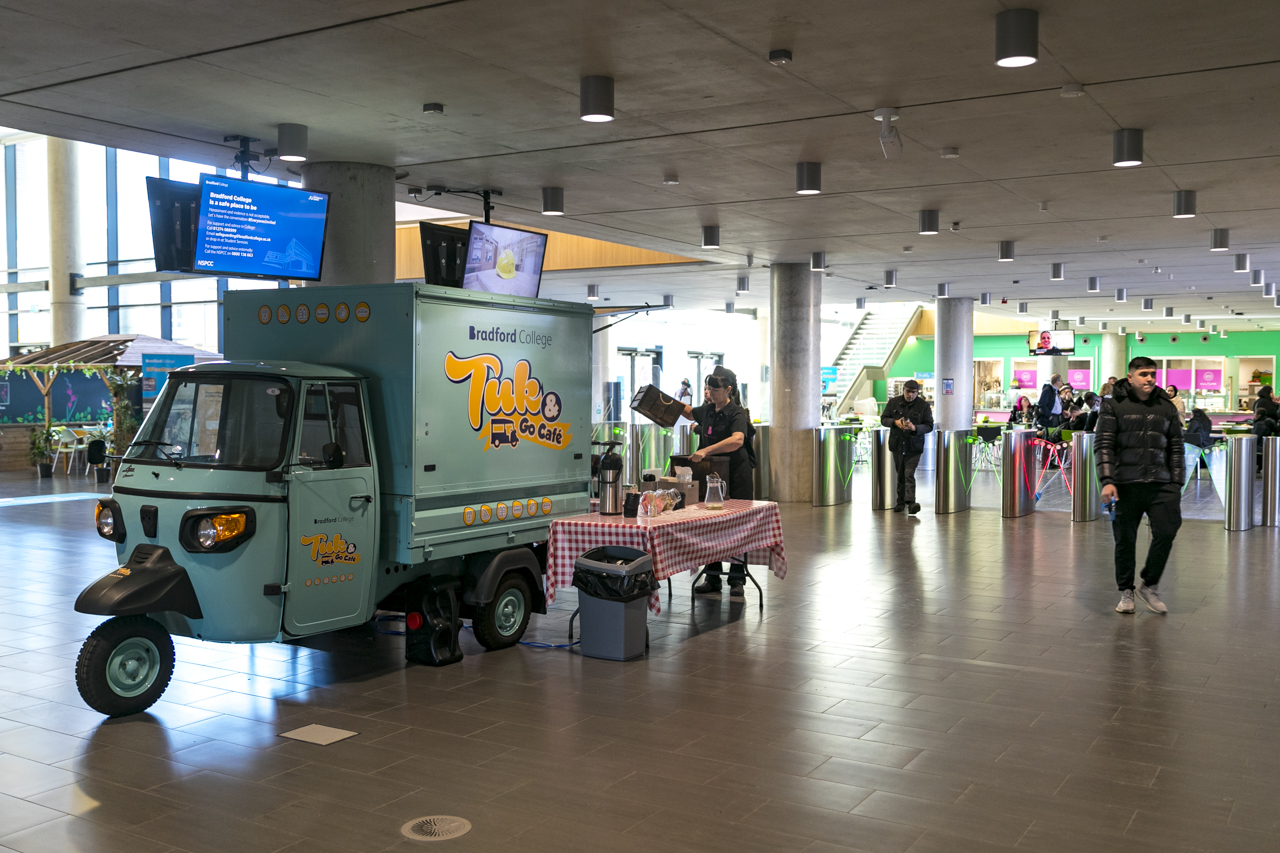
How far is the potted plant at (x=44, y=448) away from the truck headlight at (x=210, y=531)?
16946 mm

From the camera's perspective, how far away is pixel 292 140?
803 centimetres

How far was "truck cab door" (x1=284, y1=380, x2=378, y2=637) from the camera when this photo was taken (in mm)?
5738

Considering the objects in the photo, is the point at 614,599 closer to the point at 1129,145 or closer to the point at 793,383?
the point at 1129,145

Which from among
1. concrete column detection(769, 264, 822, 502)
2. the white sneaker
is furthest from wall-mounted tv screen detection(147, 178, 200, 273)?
concrete column detection(769, 264, 822, 502)

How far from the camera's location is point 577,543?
22.8 feet

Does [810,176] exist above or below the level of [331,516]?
above

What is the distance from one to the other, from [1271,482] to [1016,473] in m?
3.00

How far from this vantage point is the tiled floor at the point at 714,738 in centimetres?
411

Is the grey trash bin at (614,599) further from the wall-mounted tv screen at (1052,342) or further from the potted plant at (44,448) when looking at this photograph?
the wall-mounted tv screen at (1052,342)

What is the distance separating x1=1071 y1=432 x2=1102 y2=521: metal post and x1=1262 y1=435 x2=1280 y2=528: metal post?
194cm

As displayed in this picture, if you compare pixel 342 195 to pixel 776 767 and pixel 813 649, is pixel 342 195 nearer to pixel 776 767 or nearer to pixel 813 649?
pixel 813 649

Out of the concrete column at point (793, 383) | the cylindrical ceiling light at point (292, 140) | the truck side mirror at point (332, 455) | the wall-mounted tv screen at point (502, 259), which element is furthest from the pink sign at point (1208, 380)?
the truck side mirror at point (332, 455)

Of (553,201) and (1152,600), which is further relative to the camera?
(553,201)

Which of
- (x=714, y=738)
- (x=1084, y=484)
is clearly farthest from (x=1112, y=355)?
(x=714, y=738)
